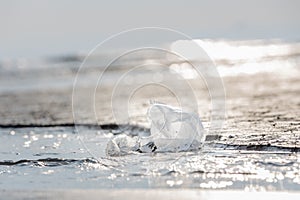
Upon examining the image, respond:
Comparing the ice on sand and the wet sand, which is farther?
the wet sand

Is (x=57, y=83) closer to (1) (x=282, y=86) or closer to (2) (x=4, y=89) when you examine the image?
(2) (x=4, y=89)

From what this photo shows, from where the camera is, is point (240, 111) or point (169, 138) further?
point (240, 111)

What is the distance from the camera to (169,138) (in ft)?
34.2

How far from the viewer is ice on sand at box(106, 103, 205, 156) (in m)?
10.4

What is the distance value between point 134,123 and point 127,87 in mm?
9260

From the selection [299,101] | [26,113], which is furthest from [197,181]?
[26,113]

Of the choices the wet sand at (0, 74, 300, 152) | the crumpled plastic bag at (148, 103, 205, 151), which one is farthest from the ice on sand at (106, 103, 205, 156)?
the wet sand at (0, 74, 300, 152)

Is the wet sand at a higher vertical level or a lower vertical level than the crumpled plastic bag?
higher

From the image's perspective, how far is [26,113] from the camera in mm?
17969

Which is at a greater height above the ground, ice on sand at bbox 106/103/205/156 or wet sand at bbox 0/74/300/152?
wet sand at bbox 0/74/300/152

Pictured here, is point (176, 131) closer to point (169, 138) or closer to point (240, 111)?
point (169, 138)

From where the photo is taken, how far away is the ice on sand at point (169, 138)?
10359mm

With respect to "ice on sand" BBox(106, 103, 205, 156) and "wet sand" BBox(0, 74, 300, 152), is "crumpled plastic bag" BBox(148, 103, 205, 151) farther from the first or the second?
"wet sand" BBox(0, 74, 300, 152)

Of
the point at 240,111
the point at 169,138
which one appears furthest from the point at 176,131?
the point at 240,111
